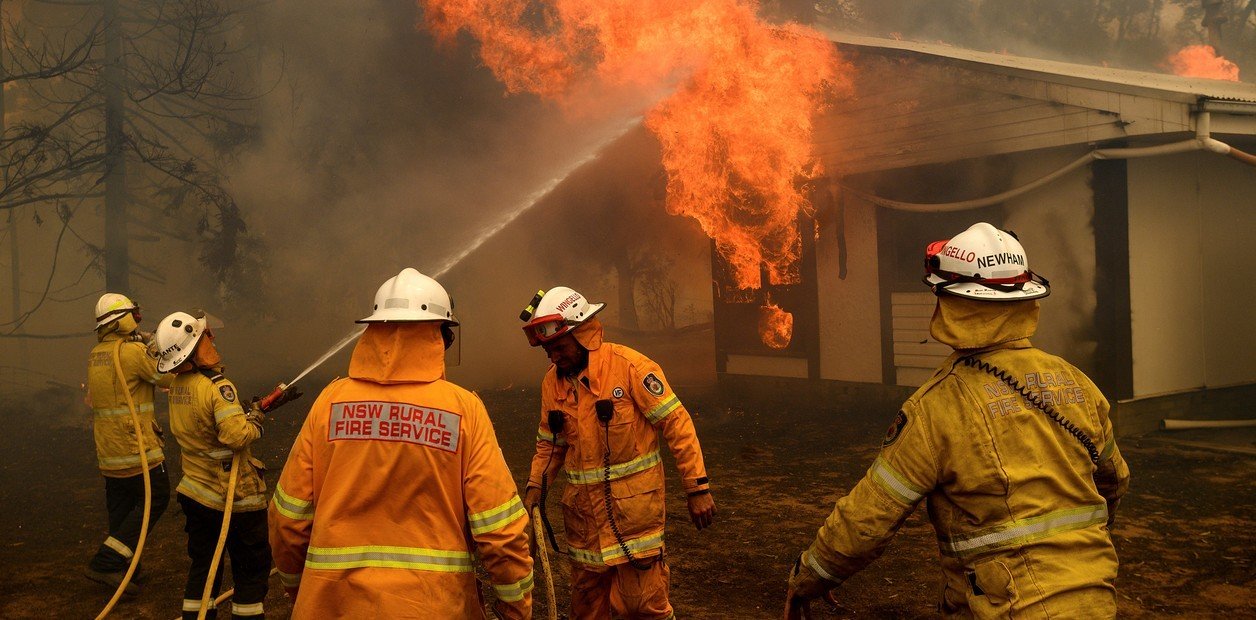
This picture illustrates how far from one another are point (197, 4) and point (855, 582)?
14799 millimetres

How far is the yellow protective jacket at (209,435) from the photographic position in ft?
15.0

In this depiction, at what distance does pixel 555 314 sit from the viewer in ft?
13.7

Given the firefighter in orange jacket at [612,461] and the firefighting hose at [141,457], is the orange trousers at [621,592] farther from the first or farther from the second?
the firefighting hose at [141,457]

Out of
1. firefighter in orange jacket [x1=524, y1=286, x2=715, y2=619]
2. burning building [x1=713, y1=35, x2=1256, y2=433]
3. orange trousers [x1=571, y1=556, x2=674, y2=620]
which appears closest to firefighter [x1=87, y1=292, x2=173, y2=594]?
firefighter in orange jacket [x1=524, y1=286, x2=715, y2=619]

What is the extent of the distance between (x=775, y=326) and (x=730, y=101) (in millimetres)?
3556

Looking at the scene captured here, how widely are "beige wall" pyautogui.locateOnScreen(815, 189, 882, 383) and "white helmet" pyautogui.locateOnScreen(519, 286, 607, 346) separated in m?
8.07

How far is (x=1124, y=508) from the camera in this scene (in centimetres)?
673

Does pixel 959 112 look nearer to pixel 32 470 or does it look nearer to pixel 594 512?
pixel 594 512

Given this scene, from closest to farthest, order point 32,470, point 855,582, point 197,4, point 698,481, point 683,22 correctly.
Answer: point 698,481 < point 855,582 < point 32,470 < point 683,22 < point 197,4

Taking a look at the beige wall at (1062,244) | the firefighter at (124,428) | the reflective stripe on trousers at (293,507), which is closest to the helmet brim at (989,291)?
the reflective stripe on trousers at (293,507)

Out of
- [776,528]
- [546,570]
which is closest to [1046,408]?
[546,570]

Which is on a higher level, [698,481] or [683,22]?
[683,22]

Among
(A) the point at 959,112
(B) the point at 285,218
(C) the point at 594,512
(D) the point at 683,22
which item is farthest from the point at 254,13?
(C) the point at 594,512

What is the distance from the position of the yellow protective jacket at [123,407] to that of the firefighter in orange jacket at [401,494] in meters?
3.93
